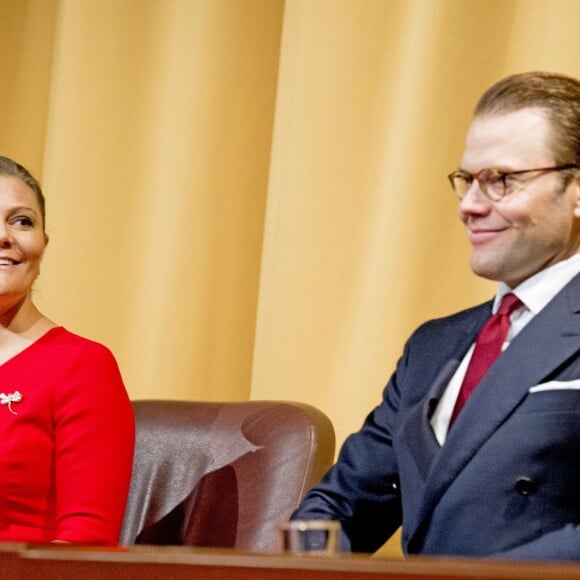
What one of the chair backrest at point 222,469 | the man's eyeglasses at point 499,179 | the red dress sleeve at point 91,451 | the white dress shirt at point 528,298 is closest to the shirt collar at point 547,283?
the white dress shirt at point 528,298

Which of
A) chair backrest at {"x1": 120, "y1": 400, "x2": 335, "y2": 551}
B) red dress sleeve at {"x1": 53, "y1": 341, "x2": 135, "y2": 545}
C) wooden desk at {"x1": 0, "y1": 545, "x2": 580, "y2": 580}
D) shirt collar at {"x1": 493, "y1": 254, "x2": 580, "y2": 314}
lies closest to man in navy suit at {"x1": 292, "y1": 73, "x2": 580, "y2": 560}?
shirt collar at {"x1": 493, "y1": 254, "x2": 580, "y2": 314}

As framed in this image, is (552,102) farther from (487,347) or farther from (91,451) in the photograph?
(91,451)

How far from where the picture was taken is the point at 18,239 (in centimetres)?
218

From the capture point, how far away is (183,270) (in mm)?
2838

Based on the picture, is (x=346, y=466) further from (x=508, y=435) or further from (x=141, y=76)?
(x=141, y=76)

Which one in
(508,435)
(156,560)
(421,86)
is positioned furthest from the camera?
(421,86)

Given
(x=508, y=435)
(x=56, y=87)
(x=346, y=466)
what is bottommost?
(x=346, y=466)

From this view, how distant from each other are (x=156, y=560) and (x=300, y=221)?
1772 mm

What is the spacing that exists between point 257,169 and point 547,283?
134cm

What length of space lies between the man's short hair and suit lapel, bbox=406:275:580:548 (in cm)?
21

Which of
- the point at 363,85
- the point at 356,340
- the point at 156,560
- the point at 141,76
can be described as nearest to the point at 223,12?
the point at 141,76

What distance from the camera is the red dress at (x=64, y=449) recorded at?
77.0 inches

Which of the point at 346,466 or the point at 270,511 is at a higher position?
the point at 346,466

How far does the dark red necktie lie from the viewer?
66.0 inches
